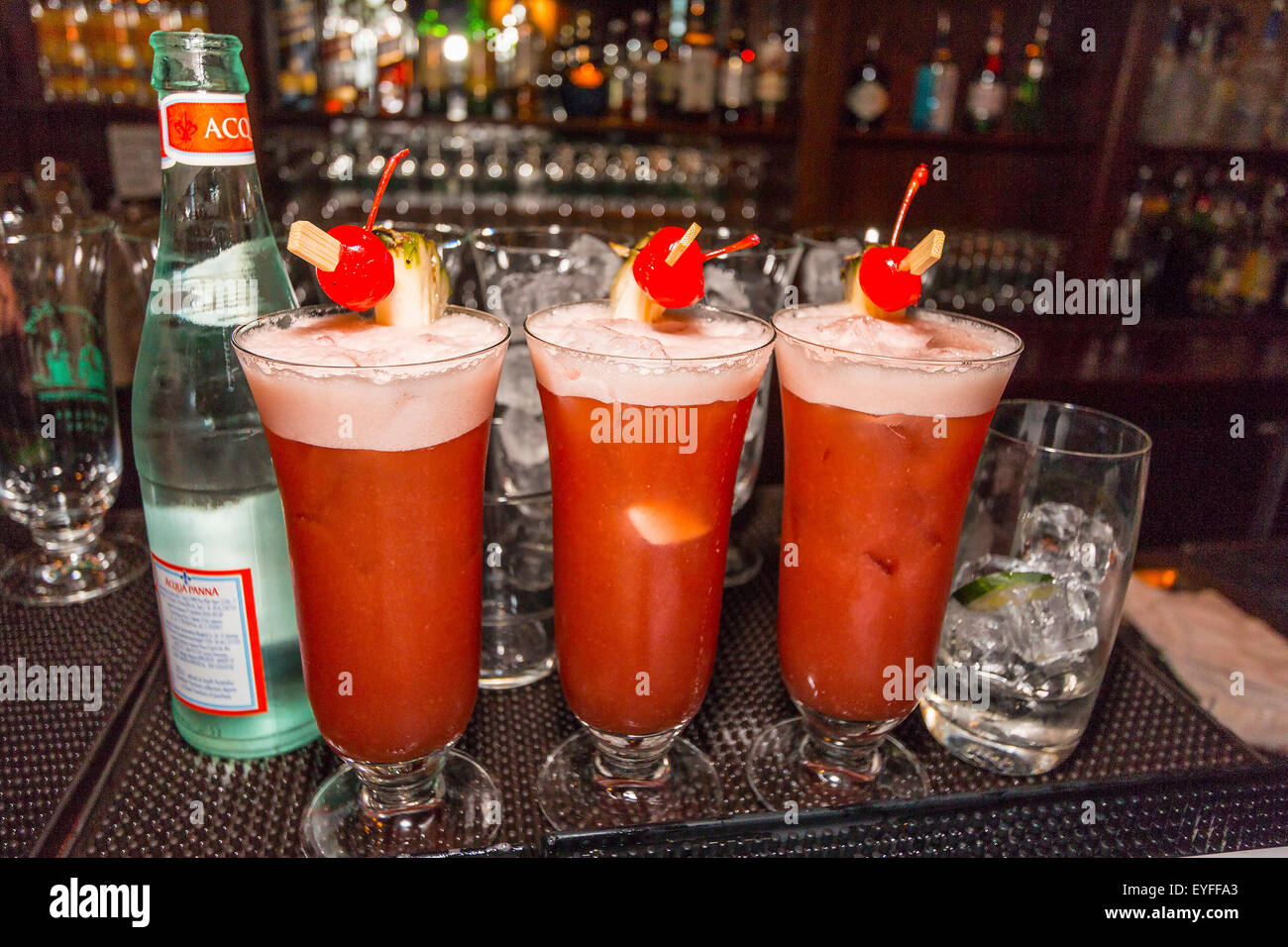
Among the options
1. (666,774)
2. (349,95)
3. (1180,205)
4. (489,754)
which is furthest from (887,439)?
(1180,205)

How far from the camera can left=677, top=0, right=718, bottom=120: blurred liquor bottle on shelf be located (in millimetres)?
2973

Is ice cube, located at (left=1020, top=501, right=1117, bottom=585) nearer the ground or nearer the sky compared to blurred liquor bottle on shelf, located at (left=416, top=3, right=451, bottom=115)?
nearer the ground

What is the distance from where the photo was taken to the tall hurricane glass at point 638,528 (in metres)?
0.75

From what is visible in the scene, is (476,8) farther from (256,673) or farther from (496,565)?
(256,673)

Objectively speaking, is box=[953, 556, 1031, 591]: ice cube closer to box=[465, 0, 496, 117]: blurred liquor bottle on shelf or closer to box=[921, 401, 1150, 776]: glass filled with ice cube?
box=[921, 401, 1150, 776]: glass filled with ice cube

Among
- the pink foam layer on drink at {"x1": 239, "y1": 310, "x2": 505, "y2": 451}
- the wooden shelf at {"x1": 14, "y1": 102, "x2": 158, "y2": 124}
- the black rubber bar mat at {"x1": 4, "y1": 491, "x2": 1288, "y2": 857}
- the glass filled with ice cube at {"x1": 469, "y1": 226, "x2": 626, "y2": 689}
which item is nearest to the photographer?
the pink foam layer on drink at {"x1": 239, "y1": 310, "x2": 505, "y2": 451}

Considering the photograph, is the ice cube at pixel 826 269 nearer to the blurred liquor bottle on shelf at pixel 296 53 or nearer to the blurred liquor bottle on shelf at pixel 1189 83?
the blurred liquor bottle on shelf at pixel 296 53

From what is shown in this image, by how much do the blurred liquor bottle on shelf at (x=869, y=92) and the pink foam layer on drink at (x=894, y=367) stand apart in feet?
7.95

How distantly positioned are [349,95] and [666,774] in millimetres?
2723

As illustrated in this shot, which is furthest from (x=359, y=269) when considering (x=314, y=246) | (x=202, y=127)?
(x=202, y=127)

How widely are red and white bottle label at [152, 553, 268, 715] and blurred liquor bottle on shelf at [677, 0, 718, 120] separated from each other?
2588mm

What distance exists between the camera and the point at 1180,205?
10.5 feet

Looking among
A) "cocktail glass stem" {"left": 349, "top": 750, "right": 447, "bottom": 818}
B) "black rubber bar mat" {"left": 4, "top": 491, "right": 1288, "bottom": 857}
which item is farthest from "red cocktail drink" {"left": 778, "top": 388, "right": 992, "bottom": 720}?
"cocktail glass stem" {"left": 349, "top": 750, "right": 447, "bottom": 818}

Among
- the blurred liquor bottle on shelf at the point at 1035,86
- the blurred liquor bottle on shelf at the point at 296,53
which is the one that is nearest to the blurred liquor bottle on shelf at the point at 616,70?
the blurred liquor bottle on shelf at the point at 296,53
